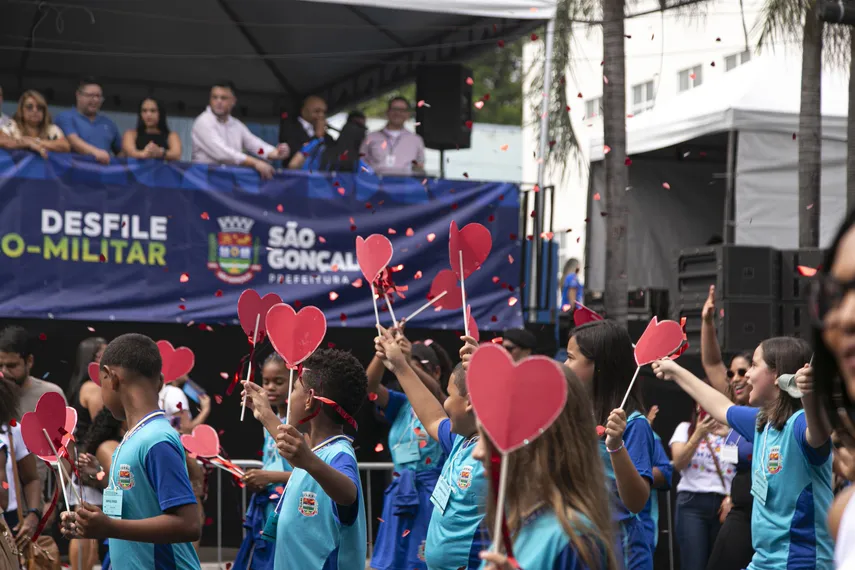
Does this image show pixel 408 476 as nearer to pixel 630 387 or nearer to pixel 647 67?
pixel 630 387

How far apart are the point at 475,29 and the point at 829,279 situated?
10681 mm

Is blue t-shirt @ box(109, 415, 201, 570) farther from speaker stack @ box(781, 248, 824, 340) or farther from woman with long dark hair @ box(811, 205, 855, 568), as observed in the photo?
speaker stack @ box(781, 248, 824, 340)

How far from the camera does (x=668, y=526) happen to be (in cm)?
1033

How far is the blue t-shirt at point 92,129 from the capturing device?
1073 centimetres

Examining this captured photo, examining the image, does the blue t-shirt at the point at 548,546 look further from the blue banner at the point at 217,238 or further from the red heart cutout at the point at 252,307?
the blue banner at the point at 217,238

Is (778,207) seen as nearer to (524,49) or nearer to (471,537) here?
(471,537)

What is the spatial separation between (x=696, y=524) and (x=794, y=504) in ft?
11.5

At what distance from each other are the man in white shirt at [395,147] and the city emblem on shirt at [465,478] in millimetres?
6881

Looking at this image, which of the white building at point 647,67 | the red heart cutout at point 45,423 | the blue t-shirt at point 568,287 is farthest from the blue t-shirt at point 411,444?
the white building at point 647,67

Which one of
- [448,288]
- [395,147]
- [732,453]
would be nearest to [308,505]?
[448,288]

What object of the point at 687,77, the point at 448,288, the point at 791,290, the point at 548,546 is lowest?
the point at 548,546

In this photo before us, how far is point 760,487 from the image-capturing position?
16.9ft

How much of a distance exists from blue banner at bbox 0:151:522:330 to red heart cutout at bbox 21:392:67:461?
207 inches

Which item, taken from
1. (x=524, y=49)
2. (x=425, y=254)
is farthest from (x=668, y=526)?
(x=524, y=49)
